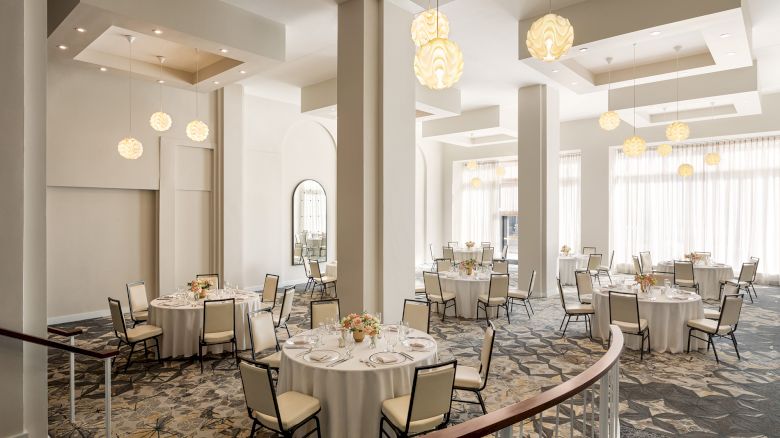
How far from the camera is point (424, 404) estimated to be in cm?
347

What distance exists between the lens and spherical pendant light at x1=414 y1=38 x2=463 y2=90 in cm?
356

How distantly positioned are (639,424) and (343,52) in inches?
212

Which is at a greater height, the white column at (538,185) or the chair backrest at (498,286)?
the white column at (538,185)

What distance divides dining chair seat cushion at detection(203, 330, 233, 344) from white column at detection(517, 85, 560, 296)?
716 centimetres

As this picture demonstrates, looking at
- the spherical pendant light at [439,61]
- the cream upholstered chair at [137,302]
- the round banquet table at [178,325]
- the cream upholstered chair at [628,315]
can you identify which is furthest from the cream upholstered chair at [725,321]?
the cream upholstered chair at [137,302]

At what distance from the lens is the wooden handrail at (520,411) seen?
5.67 ft

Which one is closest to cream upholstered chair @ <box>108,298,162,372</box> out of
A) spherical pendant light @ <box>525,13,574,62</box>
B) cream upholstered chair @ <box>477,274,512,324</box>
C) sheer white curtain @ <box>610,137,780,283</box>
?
cream upholstered chair @ <box>477,274,512,324</box>

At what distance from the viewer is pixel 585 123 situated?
15.2 m

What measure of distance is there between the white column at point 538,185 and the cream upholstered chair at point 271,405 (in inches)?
320

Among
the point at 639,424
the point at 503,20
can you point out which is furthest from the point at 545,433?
the point at 503,20

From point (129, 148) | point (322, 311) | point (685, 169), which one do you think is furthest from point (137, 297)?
point (685, 169)

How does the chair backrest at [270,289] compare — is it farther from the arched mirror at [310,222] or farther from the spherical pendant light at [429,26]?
the spherical pendant light at [429,26]

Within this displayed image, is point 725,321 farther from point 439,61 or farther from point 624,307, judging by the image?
point 439,61

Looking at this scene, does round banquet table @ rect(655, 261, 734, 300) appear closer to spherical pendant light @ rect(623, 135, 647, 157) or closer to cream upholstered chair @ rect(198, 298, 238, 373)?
spherical pendant light @ rect(623, 135, 647, 157)
